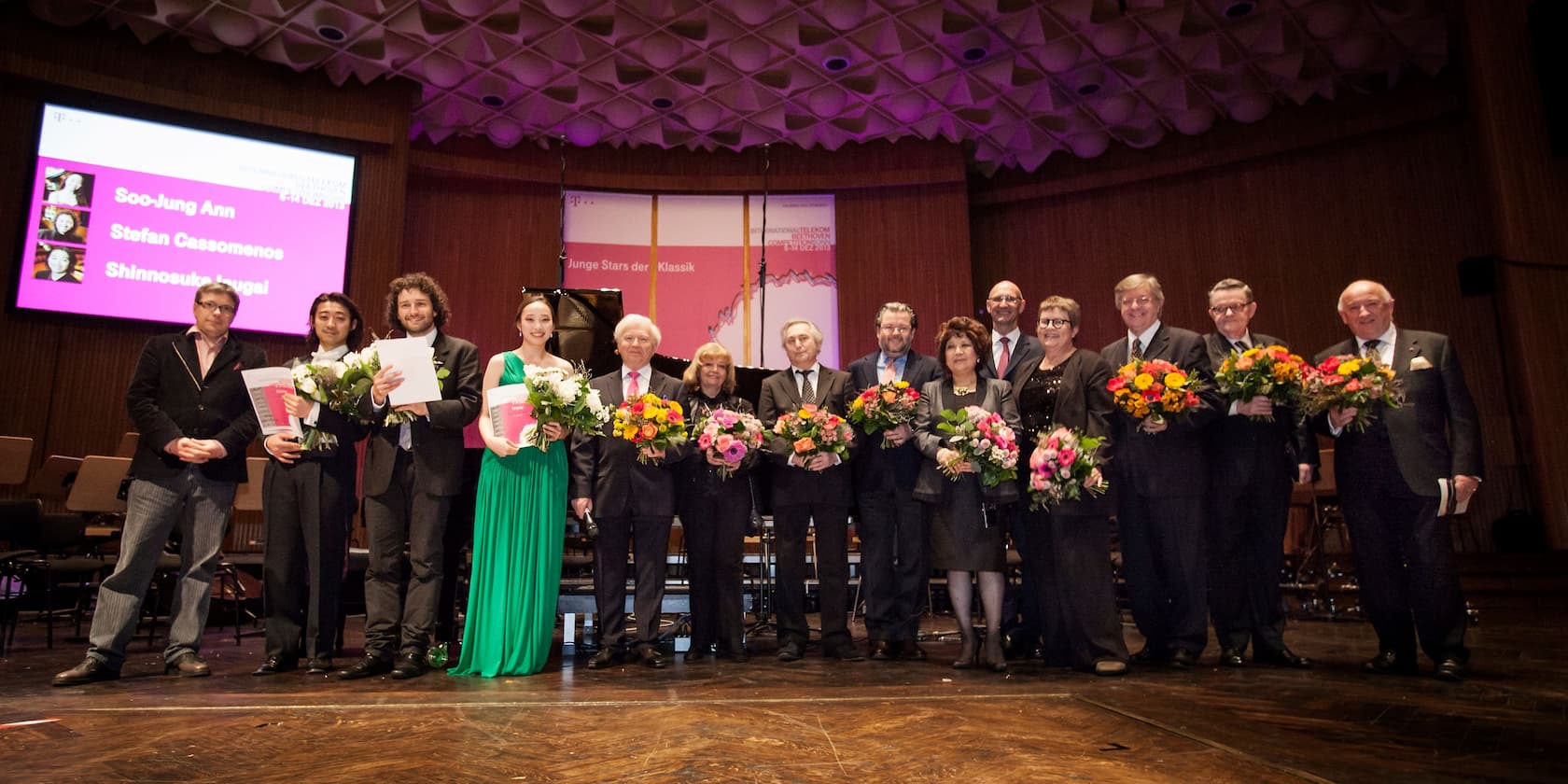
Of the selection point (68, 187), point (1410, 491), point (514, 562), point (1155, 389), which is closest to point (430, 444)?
point (514, 562)

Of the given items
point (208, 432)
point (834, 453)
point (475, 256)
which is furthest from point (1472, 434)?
point (475, 256)

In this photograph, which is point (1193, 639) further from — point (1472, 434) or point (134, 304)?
point (134, 304)

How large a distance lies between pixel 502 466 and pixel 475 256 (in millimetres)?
6992

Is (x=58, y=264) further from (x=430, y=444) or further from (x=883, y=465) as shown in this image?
(x=883, y=465)

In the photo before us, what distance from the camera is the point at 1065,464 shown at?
359cm

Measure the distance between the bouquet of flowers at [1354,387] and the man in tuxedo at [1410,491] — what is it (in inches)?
2.3

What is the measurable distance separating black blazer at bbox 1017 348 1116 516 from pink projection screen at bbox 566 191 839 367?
21.2 feet

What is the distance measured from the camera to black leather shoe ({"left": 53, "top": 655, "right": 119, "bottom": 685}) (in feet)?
11.7

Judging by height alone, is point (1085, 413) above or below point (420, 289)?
below

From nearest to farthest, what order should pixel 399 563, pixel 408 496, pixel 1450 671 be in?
1. pixel 1450 671
2. pixel 399 563
3. pixel 408 496

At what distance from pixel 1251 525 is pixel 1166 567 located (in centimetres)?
44

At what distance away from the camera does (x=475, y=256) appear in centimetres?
1033

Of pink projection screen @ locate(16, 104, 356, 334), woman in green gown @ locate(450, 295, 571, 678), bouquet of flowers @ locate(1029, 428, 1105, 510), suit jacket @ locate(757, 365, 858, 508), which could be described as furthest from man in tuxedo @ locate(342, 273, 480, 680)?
pink projection screen @ locate(16, 104, 356, 334)

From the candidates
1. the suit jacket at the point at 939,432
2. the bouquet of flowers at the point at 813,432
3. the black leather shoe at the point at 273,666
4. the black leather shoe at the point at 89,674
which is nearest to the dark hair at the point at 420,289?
the black leather shoe at the point at 273,666
